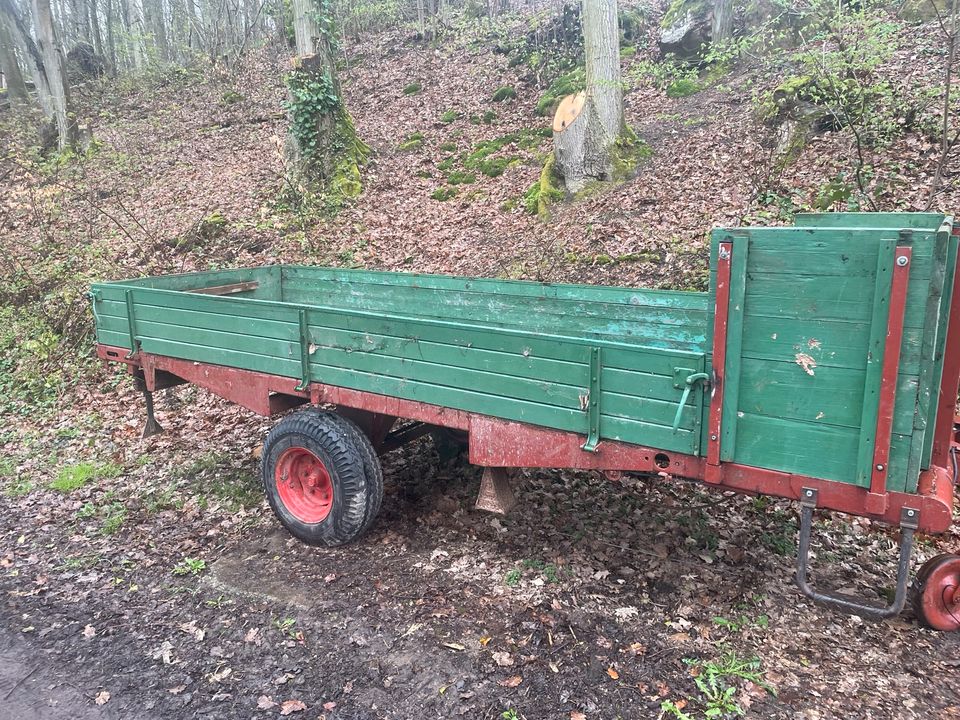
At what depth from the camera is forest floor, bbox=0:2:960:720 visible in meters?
3.22

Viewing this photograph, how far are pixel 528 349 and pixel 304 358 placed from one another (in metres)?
1.71

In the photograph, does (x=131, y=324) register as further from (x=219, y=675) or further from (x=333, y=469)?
(x=219, y=675)

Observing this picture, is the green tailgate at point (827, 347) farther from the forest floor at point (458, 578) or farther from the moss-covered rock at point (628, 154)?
the moss-covered rock at point (628, 154)

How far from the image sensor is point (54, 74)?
1484 cm

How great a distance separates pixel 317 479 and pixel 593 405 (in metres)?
2.30

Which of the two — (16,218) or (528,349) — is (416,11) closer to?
(16,218)

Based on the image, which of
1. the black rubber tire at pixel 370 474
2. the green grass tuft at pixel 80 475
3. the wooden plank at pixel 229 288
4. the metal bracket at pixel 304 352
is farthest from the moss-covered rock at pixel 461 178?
the black rubber tire at pixel 370 474

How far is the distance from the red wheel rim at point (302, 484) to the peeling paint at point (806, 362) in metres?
3.18

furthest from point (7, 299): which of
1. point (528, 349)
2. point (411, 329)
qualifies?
point (528, 349)

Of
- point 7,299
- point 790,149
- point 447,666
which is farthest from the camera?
point 7,299

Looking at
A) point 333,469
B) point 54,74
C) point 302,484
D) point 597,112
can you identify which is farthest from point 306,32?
point 333,469

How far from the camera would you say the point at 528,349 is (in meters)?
3.66

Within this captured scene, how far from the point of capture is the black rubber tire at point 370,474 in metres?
4.43

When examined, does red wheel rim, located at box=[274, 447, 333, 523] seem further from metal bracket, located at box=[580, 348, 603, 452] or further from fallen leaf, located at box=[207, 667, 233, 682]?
metal bracket, located at box=[580, 348, 603, 452]
